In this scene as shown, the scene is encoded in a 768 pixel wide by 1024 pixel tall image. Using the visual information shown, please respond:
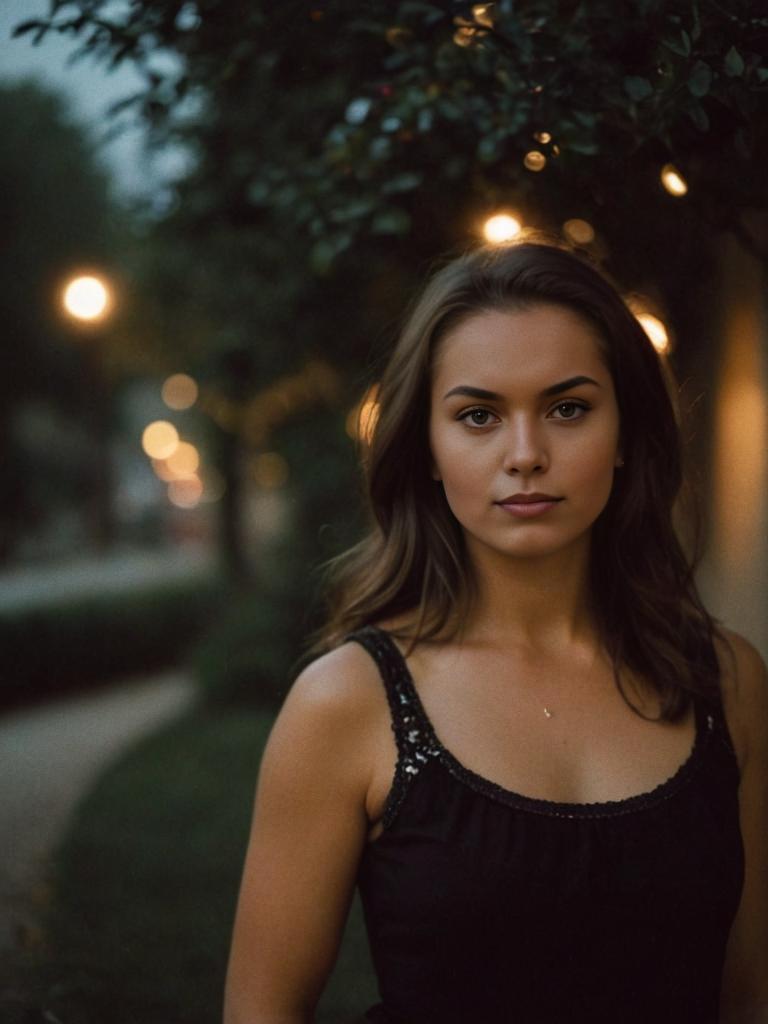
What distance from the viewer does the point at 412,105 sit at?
2830 mm

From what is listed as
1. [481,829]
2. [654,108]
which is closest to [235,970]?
[481,829]

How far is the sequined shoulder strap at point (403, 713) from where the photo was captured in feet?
6.40

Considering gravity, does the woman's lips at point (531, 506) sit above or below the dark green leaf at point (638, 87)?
below

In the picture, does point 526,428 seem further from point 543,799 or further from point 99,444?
point 99,444

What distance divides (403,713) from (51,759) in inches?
343

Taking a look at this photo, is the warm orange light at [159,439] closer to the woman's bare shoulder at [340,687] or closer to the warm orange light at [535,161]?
the warm orange light at [535,161]

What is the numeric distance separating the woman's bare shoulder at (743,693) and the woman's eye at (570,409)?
2.07 ft

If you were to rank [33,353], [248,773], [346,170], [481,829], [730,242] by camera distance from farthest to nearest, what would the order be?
[33,353]
[248,773]
[730,242]
[346,170]
[481,829]

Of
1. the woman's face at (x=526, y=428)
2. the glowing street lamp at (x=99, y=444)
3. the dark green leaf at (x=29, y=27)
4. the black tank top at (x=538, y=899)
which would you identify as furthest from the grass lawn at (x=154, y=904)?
the glowing street lamp at (x=99, y=444)

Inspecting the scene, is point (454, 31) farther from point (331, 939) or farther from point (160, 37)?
point (331, 939)

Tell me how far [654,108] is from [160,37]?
1.41m

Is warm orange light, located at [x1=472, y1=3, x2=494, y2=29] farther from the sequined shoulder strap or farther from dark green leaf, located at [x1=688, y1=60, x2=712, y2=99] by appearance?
the sequined shoulder strap

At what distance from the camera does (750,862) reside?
2.19 m

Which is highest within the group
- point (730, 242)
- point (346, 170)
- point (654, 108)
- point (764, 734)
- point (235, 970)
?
point (730, 242)
